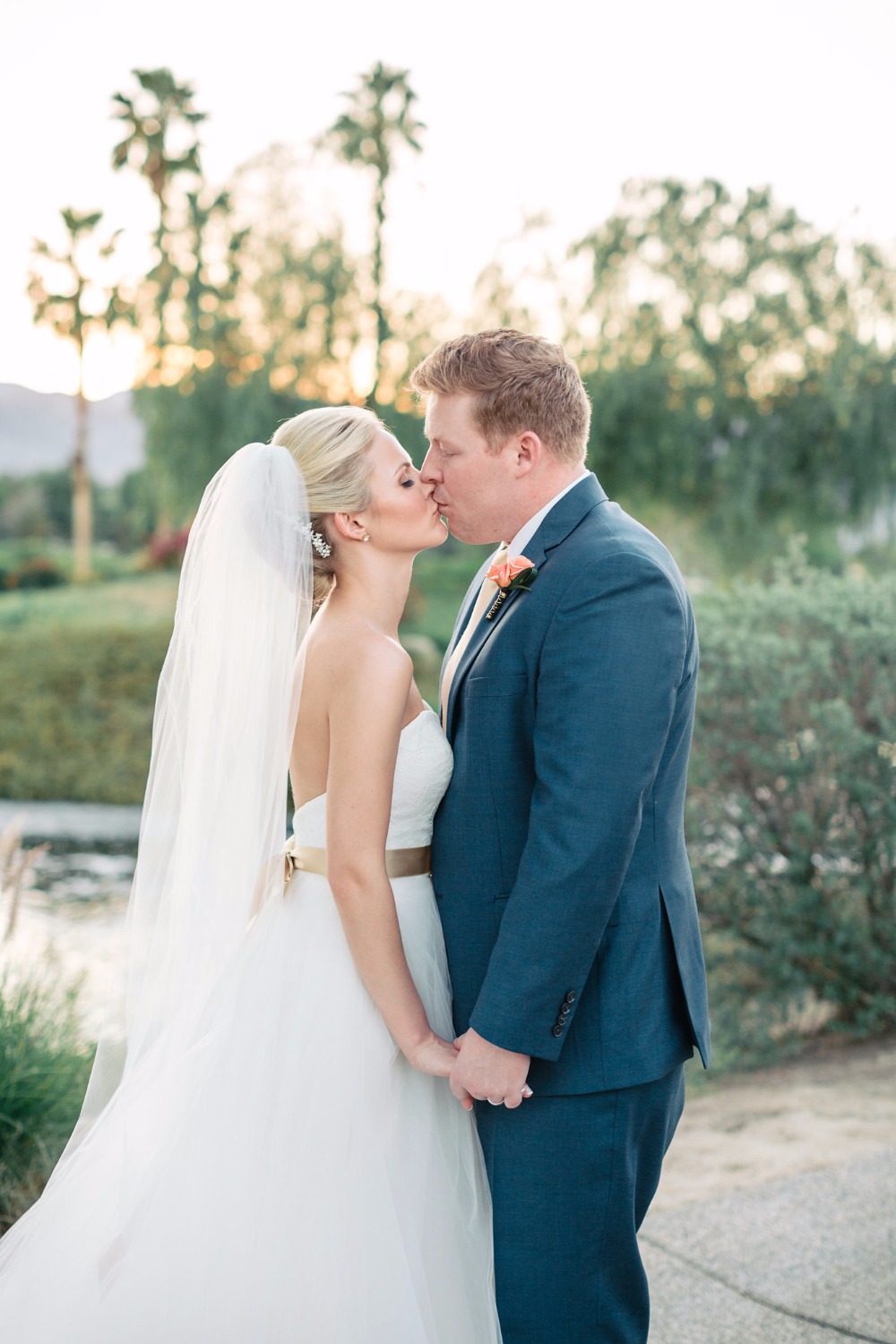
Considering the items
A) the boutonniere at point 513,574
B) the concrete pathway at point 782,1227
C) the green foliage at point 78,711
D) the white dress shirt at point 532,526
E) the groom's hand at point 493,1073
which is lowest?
the green foliage at point 78,711

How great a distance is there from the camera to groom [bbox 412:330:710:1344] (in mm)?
1833

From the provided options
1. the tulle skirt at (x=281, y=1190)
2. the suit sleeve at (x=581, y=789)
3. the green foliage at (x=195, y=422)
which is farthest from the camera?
the green foliage at (x=195, y=422)

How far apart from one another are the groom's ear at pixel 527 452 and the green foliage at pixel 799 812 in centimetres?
317

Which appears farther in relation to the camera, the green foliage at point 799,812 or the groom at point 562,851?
the green foliage at point 799,812

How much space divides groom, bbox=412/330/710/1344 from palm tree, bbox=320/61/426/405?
577 inches

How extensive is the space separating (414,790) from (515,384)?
0.82 metres

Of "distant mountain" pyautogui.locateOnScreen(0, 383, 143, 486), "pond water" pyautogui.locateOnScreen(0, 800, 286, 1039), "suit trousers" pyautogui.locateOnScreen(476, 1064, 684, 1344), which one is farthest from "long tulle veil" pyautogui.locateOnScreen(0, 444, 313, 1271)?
"distant mountain" pyautogui.locateOnScreen(0, 383, 143, 486)

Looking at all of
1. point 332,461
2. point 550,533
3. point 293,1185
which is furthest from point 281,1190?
point 332,461

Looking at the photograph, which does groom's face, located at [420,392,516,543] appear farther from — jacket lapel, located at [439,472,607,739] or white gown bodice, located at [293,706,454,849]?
white gown bodice, located at [293,706,454,849]

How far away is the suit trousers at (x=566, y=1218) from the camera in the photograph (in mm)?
1970

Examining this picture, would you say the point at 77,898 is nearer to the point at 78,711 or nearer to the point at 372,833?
the point at 372,833

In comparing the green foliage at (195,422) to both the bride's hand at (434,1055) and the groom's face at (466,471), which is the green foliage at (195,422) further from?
the bride's hand at (434,1055)

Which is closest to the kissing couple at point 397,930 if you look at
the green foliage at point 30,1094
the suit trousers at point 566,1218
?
the suit trousers at point 566,1218

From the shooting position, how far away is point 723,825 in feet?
16.9
